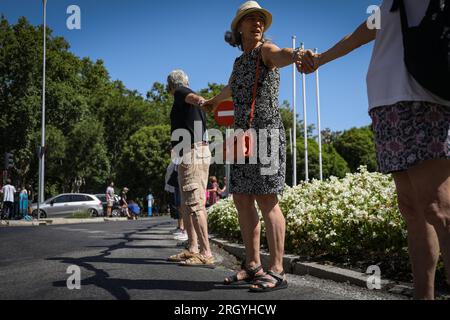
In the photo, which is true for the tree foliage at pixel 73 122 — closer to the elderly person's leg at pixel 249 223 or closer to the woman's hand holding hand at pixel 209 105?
the woman's hand holding hand at pixel 209 105

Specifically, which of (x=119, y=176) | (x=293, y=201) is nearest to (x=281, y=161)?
(x=293, y=201)

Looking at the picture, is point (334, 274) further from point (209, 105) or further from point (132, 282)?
point (209, 105)

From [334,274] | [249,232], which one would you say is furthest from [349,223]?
[249,232]

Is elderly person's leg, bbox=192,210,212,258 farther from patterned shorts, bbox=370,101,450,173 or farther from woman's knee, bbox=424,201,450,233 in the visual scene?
woman's knee, bbox=424,201,450,233

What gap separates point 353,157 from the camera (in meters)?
71.9

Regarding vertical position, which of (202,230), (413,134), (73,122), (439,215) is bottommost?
(202,230)

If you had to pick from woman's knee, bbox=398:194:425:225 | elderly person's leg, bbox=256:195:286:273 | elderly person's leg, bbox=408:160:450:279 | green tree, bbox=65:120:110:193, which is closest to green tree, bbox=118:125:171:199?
green tree, bbox=65:120:110:193

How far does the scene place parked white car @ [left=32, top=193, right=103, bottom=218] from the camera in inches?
967

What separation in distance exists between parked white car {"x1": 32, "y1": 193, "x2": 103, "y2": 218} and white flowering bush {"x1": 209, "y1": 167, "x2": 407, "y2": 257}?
21.3 meters

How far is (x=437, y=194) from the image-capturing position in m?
2.05

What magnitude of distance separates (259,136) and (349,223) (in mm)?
1541

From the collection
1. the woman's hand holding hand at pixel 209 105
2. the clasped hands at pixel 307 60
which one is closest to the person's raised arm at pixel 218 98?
the woman's hand holding hand at pixel 209 105

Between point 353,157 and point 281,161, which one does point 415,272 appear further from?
point 353,157

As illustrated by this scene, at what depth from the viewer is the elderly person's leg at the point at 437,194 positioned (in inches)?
80.0
